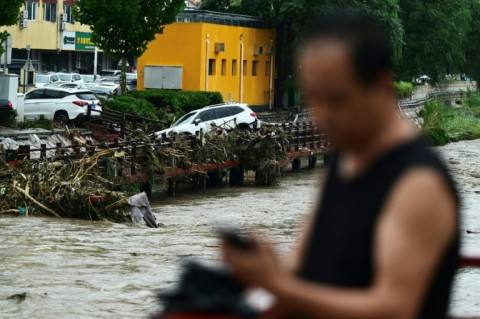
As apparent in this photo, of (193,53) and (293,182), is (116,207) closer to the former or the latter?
(293,182)

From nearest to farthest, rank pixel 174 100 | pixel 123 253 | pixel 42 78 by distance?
pixel 123 253 < pixel 174 100 < pixel 42 78

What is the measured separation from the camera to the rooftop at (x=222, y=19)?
167 feet

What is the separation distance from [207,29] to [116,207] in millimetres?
26967

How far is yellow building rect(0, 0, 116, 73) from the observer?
7051 cm

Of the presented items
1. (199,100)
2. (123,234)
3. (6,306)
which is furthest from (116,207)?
(199,100)

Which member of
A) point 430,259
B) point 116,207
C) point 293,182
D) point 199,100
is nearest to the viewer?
point 430,259

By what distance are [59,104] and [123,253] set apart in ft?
71.4

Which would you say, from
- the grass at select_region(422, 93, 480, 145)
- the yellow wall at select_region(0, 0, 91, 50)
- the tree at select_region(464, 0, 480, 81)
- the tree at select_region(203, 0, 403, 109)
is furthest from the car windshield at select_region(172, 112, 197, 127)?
the tree at select_region(464, 0, 480, 81)

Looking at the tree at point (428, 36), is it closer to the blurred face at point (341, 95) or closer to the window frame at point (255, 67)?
the window frame at point (255, 67)

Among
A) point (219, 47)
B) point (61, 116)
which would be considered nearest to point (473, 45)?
point (219, 47)

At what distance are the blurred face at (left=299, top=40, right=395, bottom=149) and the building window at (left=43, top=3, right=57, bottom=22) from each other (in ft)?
231

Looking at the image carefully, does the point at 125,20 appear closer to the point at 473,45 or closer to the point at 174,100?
the point at 174,100

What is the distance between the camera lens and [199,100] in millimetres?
45094

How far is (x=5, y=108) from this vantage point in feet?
118
